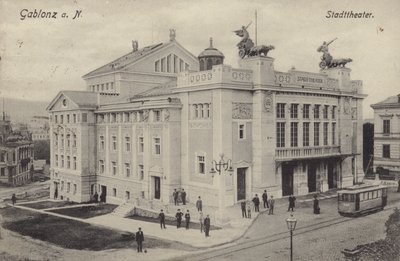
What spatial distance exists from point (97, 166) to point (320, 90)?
24.0m

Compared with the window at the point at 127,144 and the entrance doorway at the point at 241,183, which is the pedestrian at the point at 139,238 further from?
the window at the point at 127,144

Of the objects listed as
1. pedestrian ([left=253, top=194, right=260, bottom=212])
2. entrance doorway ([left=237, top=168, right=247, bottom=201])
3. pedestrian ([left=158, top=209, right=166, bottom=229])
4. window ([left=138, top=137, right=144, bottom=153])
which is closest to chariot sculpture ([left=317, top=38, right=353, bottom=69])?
entrance doorway ([left=237, top=168, right=247, bottom=201])

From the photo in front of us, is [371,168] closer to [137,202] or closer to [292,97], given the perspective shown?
[292,97]

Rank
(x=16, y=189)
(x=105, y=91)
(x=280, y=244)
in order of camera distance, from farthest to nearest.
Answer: (x=16, y=189), (x=105, y=91), (x=280, y=244)

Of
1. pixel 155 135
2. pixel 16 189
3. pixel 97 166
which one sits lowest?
pixel 16 189

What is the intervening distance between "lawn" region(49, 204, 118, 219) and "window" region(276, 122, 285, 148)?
15.6 metres

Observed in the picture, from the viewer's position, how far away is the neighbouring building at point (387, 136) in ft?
158

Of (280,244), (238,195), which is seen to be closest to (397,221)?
(280,244)

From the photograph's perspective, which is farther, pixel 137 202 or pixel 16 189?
pixel 16 189

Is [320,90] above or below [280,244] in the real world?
above

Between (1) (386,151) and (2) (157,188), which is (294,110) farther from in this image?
(1) (386,151)

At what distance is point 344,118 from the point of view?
41844 millimetres

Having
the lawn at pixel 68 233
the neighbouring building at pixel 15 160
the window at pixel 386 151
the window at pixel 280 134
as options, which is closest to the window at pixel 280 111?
the window at pixel 280 134

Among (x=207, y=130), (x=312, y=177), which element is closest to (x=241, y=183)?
(x=207, y=130)
